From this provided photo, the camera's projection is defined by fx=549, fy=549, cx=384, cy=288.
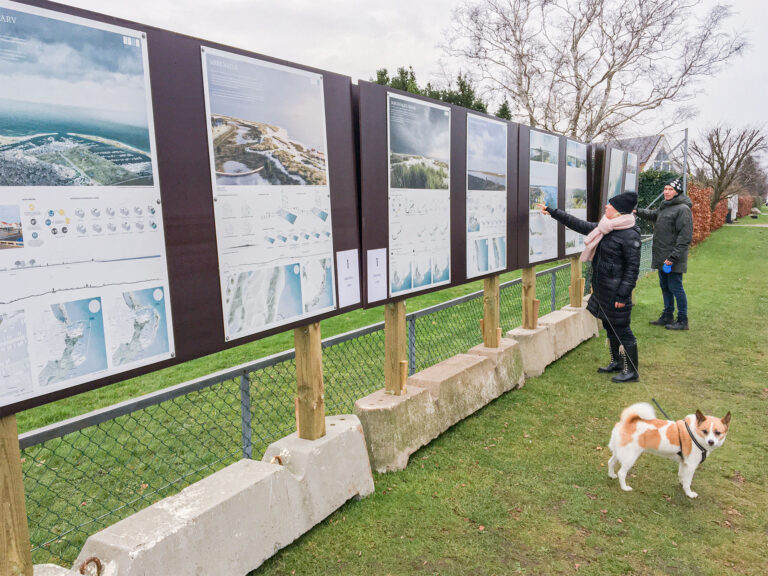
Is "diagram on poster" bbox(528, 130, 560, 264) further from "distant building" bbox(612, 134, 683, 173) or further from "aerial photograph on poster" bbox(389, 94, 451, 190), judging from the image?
"distant building" bbox(612, 134, 683, 173)

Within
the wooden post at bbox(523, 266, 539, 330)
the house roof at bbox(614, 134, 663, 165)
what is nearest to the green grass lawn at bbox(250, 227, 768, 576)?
the wooden post at bbox(523, 266, 539, 330)

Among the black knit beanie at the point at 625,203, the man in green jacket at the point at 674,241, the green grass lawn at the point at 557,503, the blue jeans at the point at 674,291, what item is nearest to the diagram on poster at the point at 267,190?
the green grass lawn at the point at 557,503

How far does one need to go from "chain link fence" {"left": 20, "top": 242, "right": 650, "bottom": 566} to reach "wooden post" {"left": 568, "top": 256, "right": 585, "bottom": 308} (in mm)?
2022

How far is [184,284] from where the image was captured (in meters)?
2.58

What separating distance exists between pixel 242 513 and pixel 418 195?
2.52m

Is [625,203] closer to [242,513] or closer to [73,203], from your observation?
[242,513]

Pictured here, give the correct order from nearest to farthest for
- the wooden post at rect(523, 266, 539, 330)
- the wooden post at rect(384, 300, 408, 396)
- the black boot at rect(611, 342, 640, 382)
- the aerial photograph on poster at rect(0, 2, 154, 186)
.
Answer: the aerial photograph on poster at rect(0, 2, 154, 186) < the wooden post at rect(384, 300, 408, 396) < the black boot at rect(611, 342, 640, 382) < the wooden post at rect(523, 266, 539, 330)

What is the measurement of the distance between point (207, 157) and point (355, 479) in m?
2.26

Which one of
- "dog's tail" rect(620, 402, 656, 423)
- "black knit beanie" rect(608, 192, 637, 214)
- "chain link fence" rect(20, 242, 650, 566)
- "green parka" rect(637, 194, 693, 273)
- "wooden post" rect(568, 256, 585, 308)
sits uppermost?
"black knit beanie" rect(608, 192, 637, 214)

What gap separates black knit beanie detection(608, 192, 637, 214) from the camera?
6152 mm

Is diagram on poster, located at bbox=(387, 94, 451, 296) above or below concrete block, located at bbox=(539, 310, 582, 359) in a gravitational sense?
above

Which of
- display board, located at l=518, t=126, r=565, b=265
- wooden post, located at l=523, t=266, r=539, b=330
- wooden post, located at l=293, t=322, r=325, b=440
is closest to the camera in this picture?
wooden post, located at l=293, t=322, r=325, b=440

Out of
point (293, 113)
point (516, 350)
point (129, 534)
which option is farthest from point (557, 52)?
point (129, 534)

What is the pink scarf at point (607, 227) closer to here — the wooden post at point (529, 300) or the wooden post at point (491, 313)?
the wooden post at point (529, 300)
